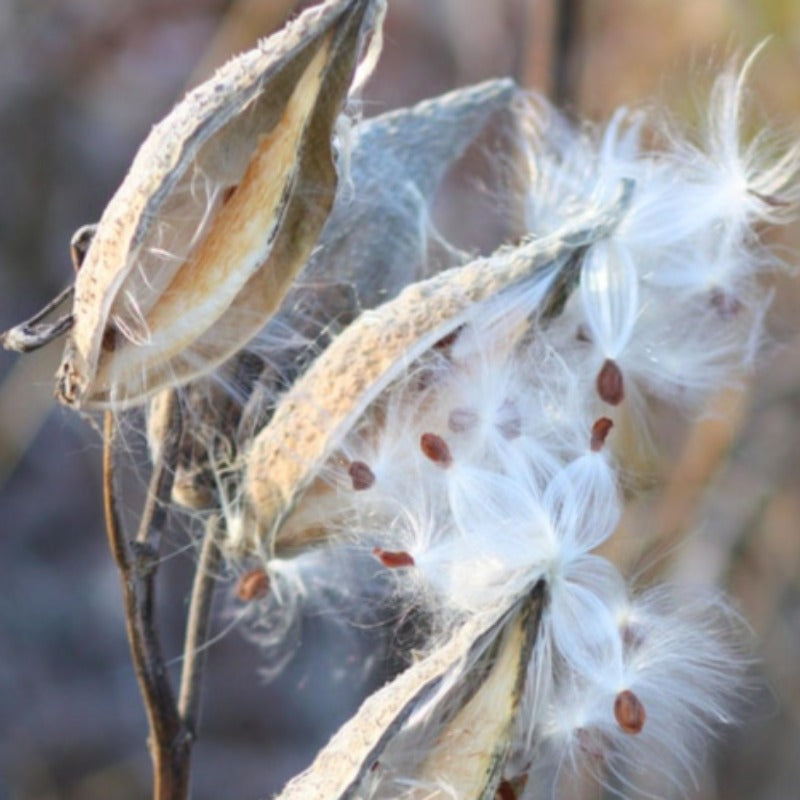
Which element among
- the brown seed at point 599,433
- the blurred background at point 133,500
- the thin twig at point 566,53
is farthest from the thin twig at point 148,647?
the thin twig at point 566,53

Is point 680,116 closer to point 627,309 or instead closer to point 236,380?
point 627,309

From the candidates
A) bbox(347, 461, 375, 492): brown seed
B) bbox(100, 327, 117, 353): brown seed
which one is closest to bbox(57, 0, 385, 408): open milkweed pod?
bbox(100, 327, 117, 353): brown seed

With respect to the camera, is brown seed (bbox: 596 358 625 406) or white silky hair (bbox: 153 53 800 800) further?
brown seed (bbox: 596 358 625 406)

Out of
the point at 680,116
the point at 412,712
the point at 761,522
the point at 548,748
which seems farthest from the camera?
the point at 761,522

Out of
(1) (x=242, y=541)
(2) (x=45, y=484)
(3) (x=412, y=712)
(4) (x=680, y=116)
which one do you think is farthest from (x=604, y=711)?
(2) (x=45, y=484)

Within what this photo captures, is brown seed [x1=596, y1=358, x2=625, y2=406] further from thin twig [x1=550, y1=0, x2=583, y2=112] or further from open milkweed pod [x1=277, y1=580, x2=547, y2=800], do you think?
thin twig [x1=550, y1=0, x2=583, y2=112]
